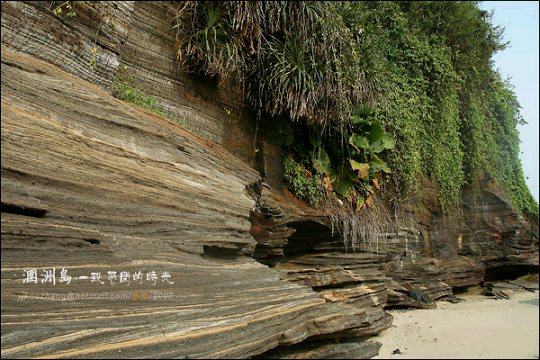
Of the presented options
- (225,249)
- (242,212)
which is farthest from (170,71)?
(225,249)

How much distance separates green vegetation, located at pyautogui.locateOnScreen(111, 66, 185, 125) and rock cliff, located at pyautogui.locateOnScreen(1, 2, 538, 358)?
0.09 meters

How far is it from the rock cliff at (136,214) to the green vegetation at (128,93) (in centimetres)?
9

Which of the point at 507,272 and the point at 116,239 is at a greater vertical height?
the point at 116,239

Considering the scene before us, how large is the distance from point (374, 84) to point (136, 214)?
509 cm

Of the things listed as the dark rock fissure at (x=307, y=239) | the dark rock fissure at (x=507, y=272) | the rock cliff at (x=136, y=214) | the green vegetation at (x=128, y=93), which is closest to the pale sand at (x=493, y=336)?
the rock cliff at (x=136, y=214)

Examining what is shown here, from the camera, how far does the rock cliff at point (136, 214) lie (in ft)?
10.6

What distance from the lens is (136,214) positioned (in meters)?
3.82

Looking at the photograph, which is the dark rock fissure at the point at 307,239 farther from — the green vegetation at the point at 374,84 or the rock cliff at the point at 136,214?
the green vegetation at the point at 374,84

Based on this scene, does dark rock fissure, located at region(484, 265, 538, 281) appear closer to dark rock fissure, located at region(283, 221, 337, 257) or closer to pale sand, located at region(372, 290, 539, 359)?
dark rock fissure, located at region(283, 221, 337, 257)

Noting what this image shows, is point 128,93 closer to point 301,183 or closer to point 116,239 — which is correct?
point 116,239

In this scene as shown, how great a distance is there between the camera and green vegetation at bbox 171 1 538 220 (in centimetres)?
589

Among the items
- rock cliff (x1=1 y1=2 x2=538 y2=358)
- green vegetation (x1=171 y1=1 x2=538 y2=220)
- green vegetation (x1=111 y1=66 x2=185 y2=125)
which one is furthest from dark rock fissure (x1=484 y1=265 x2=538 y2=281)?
green vegetation (x1=111 y1=66 x2=185 y2=125)

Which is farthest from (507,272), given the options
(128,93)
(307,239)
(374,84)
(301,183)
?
(128,93)

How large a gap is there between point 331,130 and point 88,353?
5.16 metres
